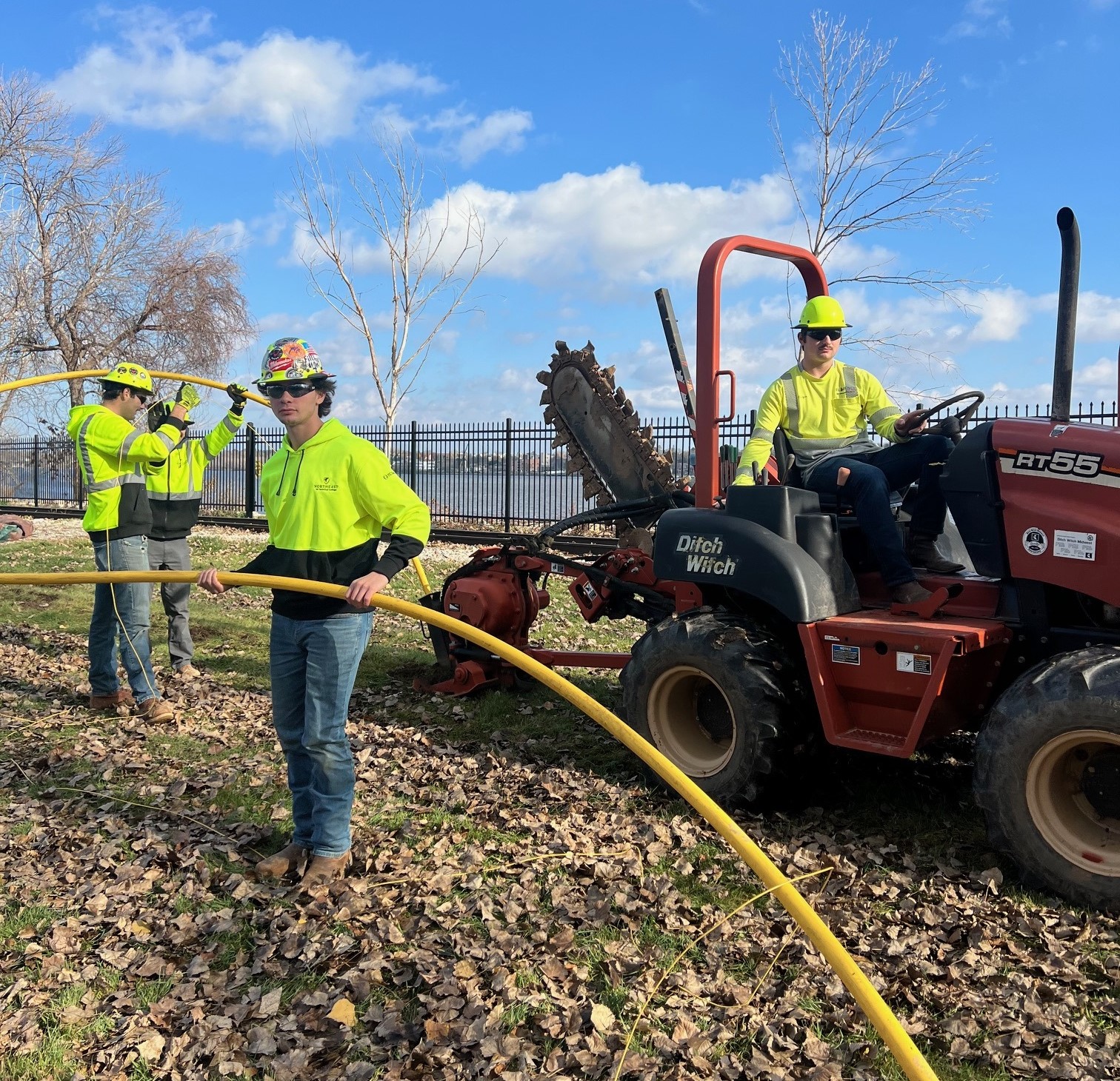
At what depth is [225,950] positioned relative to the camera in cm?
372

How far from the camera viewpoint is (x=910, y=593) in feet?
15.3

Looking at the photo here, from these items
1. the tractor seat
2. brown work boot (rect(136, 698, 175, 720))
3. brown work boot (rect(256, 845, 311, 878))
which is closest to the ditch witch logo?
the tractor seat

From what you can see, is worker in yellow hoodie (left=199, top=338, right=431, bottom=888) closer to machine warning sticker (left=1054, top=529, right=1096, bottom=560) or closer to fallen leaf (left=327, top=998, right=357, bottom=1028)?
fallen leaf (left=327, top=998, right=357, bottom=1028)

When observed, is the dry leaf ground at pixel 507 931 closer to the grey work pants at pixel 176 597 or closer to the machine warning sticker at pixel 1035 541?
the machine warning sticker at pixel 1035 541

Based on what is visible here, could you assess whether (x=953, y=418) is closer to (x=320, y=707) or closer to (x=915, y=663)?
(x=915, y=663)

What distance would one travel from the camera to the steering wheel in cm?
477

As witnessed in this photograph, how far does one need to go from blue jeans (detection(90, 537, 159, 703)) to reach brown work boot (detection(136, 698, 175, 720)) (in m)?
0.04

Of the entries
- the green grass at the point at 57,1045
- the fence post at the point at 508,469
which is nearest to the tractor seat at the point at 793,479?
the green grass at the point at 57,1045

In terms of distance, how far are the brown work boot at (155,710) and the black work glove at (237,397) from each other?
2.02 meters

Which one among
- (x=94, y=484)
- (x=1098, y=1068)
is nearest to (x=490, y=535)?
(x=94, y=484)

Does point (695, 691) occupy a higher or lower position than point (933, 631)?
lower

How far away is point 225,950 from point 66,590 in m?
9.56

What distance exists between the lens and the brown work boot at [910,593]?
4.65 meters

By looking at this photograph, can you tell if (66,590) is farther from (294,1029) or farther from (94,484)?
(294,1029)
